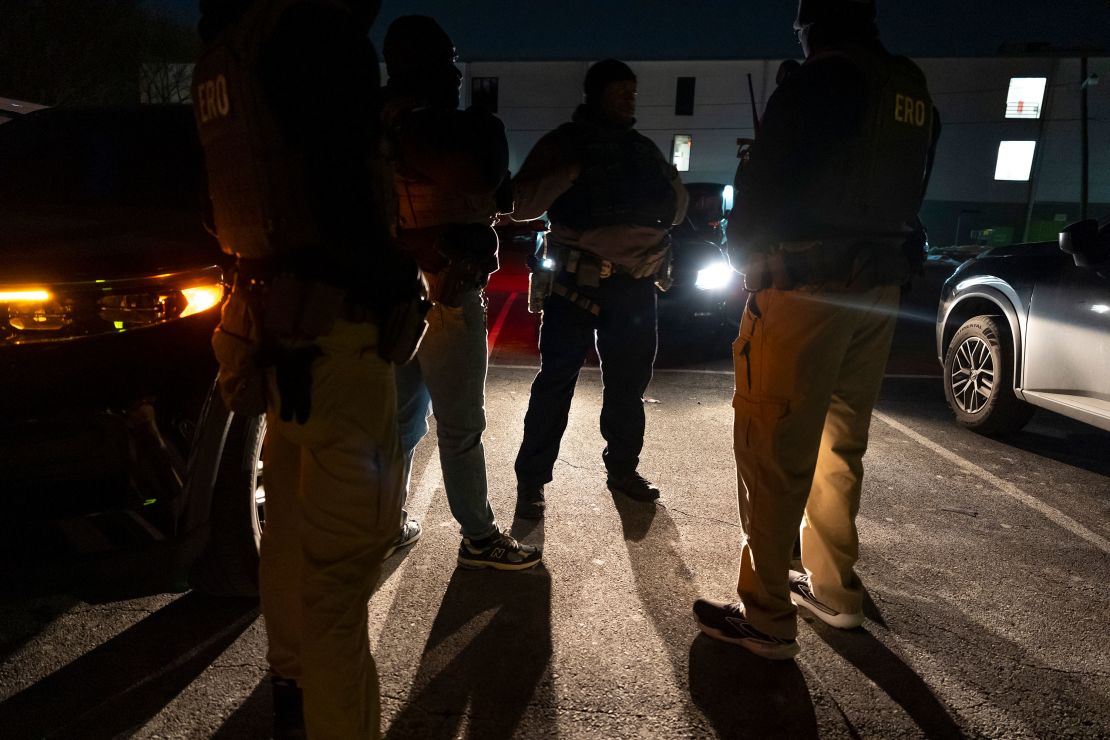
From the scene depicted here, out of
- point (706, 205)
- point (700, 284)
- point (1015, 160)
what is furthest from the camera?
point (1015, 160)

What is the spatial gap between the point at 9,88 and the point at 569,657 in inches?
868

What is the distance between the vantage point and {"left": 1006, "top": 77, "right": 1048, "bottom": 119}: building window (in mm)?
32188

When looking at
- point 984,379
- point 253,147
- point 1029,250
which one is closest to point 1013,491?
point 984,379

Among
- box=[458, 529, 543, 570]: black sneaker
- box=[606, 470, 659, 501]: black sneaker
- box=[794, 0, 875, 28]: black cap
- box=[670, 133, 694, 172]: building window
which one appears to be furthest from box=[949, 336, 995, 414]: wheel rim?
box=[670, 133, 694, 172]: building window

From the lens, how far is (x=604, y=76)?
3.06 m

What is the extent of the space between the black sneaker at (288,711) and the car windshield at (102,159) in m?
1.60

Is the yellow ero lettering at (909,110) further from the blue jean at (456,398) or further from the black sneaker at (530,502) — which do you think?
the black sneaker at (530,502)

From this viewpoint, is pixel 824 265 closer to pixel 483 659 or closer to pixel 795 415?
pixel 795 415

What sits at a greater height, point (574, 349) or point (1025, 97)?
point (1025, 97)

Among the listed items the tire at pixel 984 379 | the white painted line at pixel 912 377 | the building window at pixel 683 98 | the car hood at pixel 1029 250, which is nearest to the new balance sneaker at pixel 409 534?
the tire at pixel 984 379

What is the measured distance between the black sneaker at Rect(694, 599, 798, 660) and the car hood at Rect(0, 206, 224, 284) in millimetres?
1845

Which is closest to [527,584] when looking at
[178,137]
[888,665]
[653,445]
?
[888,665]

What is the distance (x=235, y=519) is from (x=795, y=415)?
1703mm

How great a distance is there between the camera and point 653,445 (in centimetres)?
443
